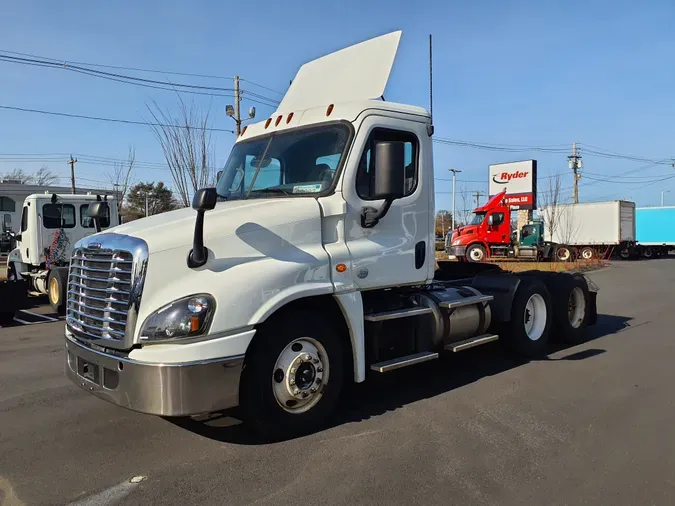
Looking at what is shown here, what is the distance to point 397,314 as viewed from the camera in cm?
503

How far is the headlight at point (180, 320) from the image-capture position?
371cm

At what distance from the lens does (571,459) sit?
3.94m

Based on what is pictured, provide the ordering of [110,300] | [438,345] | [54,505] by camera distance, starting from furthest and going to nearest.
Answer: [438,345] → [110,300] → [54,505]

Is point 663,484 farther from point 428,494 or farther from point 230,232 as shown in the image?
point 230,232

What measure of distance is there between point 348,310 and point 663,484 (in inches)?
102

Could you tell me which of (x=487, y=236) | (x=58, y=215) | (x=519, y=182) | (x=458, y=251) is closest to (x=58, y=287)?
(x=58, y=215)

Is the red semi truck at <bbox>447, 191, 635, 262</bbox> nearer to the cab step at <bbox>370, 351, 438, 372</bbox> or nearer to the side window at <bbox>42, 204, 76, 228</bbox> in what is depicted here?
the side window at <bbox>42, 204, 76, 228</bbox>

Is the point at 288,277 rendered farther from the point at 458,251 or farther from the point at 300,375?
the point at 458,251

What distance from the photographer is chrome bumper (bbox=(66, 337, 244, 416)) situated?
3.67 m

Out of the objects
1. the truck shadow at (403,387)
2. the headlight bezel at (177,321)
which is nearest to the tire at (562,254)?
the truck shadow at (403,387)

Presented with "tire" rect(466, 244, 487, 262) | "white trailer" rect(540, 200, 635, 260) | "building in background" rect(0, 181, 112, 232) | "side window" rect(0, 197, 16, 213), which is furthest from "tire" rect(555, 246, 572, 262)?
"side window" rect(0, 197, 16, 213)

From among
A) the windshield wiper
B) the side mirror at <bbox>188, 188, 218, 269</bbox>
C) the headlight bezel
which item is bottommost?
the headlight bezel

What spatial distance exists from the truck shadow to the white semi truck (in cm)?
36

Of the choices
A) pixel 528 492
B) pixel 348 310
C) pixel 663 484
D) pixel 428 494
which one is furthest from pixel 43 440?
pixel 663 484
